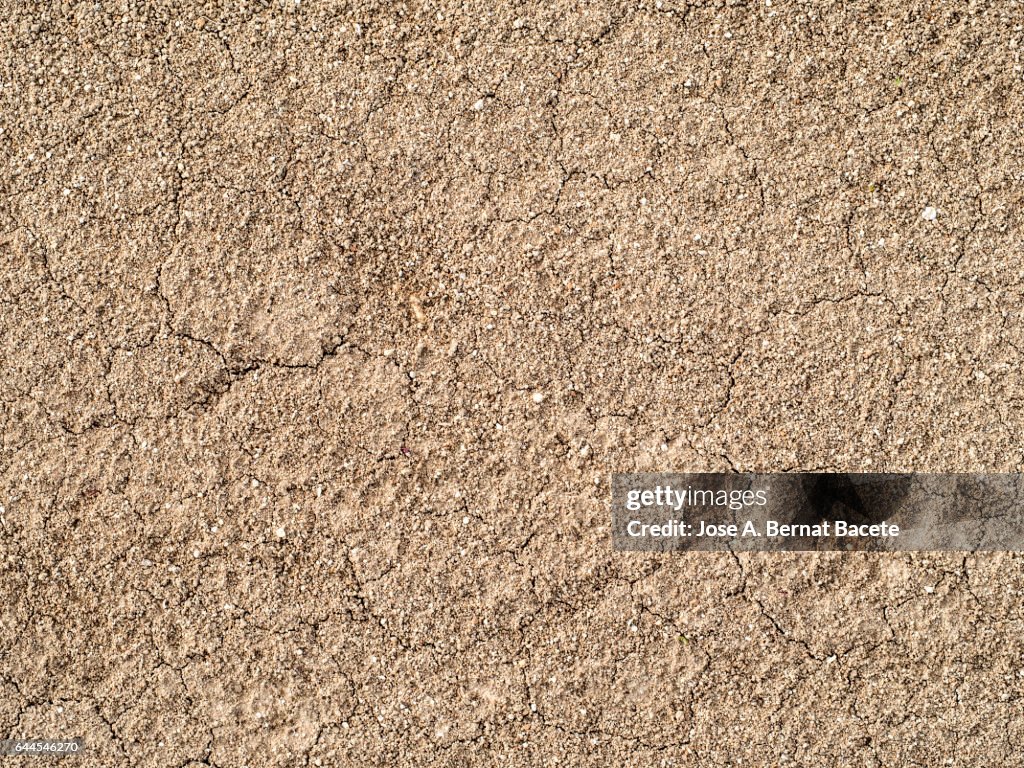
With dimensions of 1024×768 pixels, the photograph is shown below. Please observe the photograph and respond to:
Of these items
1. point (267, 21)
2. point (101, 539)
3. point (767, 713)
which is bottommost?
point (767, 713)

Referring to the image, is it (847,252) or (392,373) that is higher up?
(847,252)

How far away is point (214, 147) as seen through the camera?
182 cm

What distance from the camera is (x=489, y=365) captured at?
1780 mm

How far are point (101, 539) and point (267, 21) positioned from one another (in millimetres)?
1327

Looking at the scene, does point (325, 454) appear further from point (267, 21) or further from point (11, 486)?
point (267, 21)

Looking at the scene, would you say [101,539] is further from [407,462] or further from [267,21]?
[267,21]

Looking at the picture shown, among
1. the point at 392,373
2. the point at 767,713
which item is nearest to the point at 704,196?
the point at 392,373

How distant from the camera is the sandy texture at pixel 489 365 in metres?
1.74

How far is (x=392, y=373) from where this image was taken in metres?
1.79

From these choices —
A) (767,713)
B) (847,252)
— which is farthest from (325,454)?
(847,252)

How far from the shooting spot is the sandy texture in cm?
174

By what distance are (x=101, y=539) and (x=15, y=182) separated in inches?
35.6

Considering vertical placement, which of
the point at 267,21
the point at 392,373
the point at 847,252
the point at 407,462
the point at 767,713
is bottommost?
the point at 767,713
